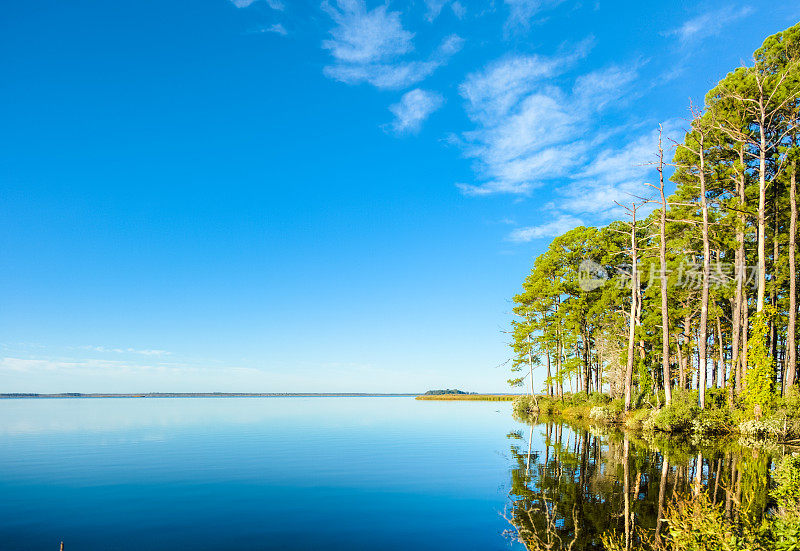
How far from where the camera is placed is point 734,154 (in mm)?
30531

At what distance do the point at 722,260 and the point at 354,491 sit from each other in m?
29.0

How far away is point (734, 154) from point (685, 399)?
612 inches

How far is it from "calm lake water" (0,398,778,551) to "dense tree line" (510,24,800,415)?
7.55 metres

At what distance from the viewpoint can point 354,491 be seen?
15.8 metres

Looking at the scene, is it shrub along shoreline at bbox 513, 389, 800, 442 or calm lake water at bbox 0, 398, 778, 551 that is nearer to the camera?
calm lake water at bbox 0, 398, 778, 551

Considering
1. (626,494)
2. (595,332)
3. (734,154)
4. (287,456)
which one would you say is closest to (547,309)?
(595,332)

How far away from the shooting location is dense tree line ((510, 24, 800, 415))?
26.4 metres

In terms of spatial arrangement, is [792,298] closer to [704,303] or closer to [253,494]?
[704,303]

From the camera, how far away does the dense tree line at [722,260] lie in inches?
1040

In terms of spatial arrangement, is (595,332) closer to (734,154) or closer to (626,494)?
(734,154)

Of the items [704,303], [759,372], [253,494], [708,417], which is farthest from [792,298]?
[253,494]

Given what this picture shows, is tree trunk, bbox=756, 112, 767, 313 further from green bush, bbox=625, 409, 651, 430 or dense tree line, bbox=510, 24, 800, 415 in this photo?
green bush, bbox=625, 409, 651, 430

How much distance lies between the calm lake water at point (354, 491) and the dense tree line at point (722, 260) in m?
7.55

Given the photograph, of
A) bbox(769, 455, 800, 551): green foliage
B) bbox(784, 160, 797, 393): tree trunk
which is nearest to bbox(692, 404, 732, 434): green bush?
bbox(784, 160, 797, 393): tree trunk
